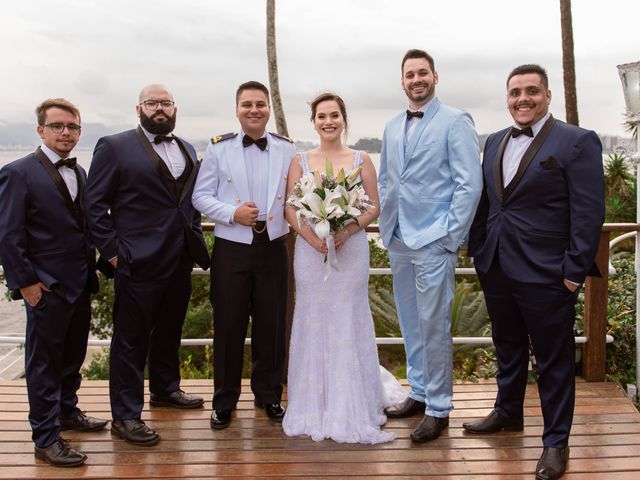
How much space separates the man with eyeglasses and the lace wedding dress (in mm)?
718

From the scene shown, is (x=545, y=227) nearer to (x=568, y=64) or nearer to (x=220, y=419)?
(x=220, y=419)

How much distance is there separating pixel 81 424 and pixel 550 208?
298 centimetres

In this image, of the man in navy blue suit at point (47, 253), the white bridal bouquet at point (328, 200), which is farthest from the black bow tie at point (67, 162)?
the white bridal bouquet at point (328, 200)

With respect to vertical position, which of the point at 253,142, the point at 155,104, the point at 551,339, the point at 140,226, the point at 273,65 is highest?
the point at 273,65

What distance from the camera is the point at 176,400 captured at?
14.5ft

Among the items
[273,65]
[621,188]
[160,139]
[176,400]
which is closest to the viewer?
[160,139]

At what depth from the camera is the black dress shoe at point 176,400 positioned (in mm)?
4395

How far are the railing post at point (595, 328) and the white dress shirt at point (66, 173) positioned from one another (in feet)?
11.4

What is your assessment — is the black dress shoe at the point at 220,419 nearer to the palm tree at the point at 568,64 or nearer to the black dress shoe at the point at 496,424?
the black dress shoe at the point at 496,424

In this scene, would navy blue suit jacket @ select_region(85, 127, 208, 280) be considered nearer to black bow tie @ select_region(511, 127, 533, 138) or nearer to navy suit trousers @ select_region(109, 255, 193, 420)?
navy suit trousers @ select_region(109, 255, 193, 420)

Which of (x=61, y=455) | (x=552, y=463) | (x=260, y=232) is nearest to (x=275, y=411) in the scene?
(x=260, y=232)

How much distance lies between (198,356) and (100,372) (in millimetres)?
1578

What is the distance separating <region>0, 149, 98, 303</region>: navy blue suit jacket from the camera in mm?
3525

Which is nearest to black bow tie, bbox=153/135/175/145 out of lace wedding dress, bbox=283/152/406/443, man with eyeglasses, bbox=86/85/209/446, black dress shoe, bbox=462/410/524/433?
man with eyeglasses, bbox=86/85/209/446
